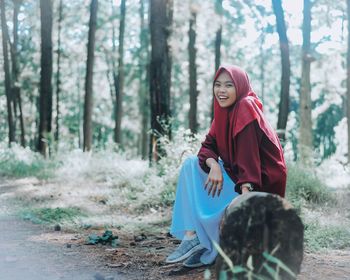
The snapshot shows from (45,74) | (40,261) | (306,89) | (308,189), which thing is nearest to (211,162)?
(40,261)

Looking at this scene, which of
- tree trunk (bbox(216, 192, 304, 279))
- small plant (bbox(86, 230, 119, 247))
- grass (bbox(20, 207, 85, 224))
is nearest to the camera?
tree trunk (bbox(216, 192, 304, 279))

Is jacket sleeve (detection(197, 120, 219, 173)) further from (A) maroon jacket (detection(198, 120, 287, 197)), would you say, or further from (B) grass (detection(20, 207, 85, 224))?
(B) grass (detection(20, 207, 85, 224))

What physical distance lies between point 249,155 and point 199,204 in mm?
771

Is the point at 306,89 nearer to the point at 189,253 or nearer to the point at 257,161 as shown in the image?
the point at 189,253

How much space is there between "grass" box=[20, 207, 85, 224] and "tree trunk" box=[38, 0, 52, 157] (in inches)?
289

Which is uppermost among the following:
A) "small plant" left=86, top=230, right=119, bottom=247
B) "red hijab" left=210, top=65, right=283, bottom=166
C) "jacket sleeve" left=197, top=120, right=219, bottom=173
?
"red hijab" left=210, top=65, right=283, bottom=166

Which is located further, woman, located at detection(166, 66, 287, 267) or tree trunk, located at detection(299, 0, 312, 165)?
tree trunk, located at detection(299, 0, 312, 165)

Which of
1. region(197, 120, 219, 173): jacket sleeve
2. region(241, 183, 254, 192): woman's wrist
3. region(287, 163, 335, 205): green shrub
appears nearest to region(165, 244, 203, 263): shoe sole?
region(197, 120, 219, 173): jacket sleeve

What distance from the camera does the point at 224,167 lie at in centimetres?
409

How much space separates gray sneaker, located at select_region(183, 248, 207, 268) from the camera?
4.15 metres

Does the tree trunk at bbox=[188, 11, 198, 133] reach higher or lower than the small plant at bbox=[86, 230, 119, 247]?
higher

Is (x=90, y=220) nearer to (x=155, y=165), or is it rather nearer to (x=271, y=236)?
(x=155, y=165)

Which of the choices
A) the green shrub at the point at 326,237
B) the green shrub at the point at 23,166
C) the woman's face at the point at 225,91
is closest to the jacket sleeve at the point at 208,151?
the woman's face at the point at 225,91

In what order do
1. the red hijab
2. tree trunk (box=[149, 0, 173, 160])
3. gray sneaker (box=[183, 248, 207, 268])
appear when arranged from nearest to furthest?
the red hijab → gray sneaker (box=[183, 248, 207, 268]) → tree trunk (box=[149, 0, 173, 160])
